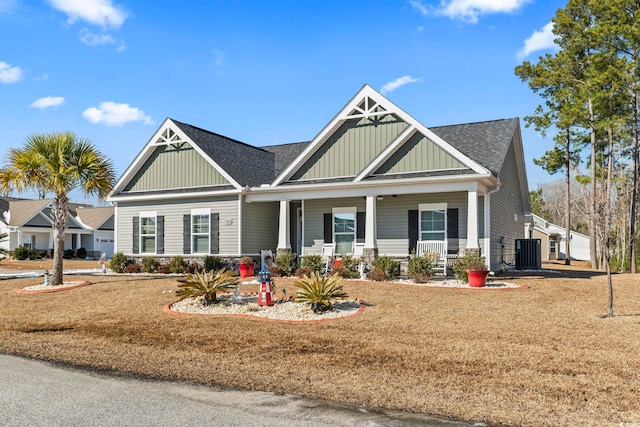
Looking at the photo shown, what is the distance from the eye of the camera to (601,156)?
108 feet

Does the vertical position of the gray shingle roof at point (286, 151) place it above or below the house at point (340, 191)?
above

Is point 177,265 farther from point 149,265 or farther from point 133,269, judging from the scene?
point 133,269

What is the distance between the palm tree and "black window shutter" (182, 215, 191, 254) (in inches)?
190

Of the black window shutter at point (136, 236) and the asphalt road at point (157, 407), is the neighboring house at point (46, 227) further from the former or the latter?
the asphalt road at point (157, 407)

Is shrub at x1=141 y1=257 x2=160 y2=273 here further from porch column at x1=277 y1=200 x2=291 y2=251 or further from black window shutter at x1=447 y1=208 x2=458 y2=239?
black window shutter at x1=447 y1=208 x2=458 y2=239

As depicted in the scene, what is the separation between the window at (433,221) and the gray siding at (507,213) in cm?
210

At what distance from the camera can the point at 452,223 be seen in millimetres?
18844

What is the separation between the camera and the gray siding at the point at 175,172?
2216 centimetres

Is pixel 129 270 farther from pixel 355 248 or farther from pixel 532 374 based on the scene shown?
pixel 532 374

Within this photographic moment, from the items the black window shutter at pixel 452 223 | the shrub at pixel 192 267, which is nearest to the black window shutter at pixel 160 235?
the shrub at pixel 192 267

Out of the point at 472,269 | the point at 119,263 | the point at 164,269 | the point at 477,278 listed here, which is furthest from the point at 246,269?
the point at 477,278

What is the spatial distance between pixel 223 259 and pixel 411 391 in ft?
52.3

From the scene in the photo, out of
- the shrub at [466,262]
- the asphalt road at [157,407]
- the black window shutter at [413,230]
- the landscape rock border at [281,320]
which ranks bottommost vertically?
the asphalt road at [157,407]

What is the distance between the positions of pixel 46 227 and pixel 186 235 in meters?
28.9
